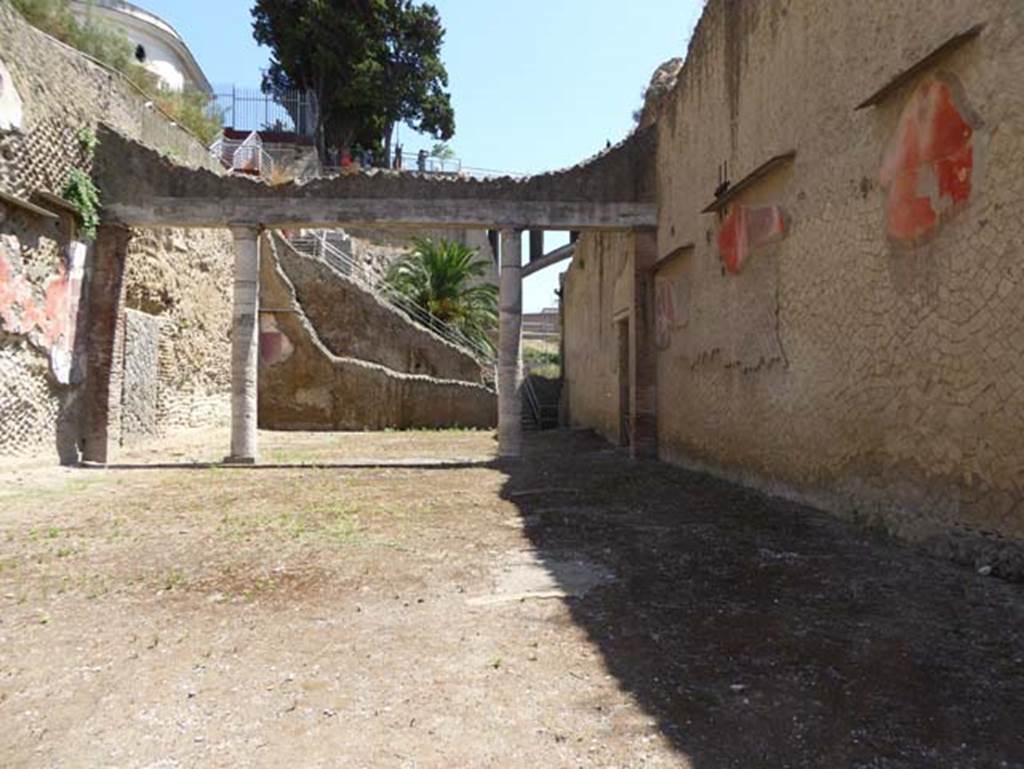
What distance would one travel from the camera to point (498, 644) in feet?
12.5

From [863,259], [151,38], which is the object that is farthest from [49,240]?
[151,38]

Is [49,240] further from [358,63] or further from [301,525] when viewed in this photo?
[358,63]

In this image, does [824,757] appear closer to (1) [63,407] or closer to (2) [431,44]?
(1) [63,407]

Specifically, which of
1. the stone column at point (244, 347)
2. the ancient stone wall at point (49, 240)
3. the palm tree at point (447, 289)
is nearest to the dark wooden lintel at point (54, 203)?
the ancient stone wall at point (49, 240)

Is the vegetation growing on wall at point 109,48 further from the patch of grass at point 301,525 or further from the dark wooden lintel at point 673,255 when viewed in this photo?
the patch of grass at point 301,525

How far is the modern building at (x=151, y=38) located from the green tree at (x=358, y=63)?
206 inches

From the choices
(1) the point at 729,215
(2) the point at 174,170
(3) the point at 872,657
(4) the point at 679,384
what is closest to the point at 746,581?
(3) the point at 872,657

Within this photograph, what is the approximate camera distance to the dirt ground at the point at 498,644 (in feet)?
9.12

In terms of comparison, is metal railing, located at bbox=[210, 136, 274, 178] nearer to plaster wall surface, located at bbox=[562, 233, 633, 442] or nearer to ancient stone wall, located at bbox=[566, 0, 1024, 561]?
plaster wall surface, located at bbox=[562, 233, 633, 442]

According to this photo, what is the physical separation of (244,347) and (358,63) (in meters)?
25.6

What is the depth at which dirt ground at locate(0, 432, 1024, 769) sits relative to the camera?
278 centimetres

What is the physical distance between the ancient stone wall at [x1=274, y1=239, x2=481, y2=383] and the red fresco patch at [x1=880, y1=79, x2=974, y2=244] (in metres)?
17.9

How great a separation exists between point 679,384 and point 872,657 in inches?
315

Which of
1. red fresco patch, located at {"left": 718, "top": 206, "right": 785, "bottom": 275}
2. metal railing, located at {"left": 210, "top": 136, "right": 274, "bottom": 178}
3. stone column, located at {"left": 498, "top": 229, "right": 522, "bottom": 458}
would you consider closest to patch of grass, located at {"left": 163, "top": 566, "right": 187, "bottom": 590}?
red fresco patch, located at {"left": 718, "top": 206, "right": 785, "bottom": 275}
